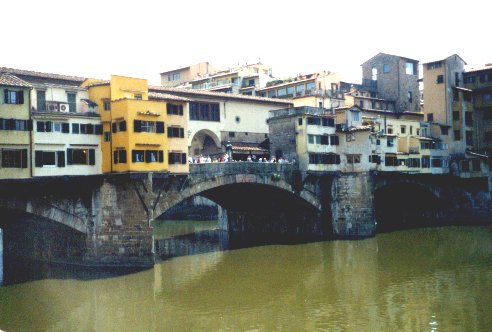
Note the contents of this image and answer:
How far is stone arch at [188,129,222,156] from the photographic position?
64.3m

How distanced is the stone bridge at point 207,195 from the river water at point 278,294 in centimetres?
437

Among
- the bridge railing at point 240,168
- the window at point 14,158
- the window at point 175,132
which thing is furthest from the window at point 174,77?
the window at point 14,158

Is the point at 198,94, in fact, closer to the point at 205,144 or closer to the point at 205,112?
the point at 205,112

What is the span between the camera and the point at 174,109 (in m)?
48.0

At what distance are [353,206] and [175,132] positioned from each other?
25.0 m

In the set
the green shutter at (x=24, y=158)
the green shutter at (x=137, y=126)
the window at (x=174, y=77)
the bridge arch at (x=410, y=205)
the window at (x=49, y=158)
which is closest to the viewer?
the green shutter at (x=24, y=158)

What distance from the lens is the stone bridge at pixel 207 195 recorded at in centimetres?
4366

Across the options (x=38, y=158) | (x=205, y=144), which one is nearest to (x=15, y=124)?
(x=38, y=158)

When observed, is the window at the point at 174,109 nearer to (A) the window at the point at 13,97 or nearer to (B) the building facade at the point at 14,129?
(B) the building facade at the point at 14,129

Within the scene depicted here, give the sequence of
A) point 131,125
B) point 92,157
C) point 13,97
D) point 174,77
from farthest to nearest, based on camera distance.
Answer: point 174,77 < point 92,157 < point 131,125 < point 13,97

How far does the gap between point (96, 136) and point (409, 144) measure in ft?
154

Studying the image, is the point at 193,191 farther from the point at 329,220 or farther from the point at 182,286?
the point at 329,220

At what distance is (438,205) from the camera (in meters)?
79.6

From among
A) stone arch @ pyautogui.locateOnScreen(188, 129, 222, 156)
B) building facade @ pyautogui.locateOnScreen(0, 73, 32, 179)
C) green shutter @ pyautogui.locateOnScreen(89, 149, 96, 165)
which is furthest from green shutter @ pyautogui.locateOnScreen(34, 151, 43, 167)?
stone arch @ pyautogui.locateOnScreen(188, 129, 222, 156)
